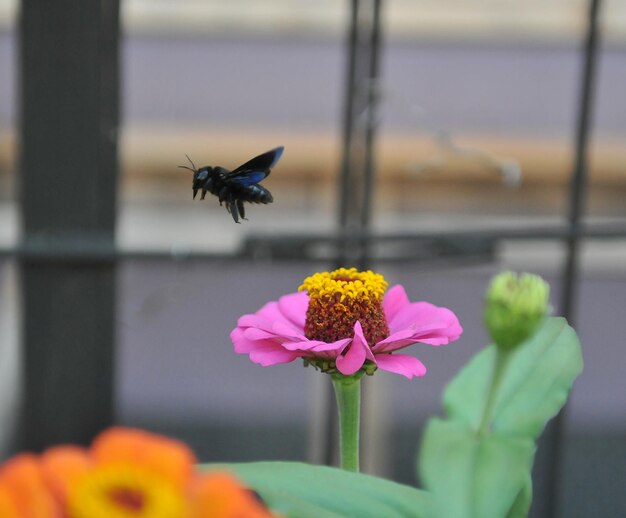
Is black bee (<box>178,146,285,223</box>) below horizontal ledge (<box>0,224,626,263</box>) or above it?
above

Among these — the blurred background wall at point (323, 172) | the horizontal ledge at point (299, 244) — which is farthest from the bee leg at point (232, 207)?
the blurred background wall at point (323, 172)

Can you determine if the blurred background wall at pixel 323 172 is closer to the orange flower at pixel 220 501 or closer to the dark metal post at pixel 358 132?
the dark metal post at pixel 358 132

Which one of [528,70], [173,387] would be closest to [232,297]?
[173,387]

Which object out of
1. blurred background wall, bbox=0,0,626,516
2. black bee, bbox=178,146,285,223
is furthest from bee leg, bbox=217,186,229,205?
blurred background wall, bbox=0,0,626,516

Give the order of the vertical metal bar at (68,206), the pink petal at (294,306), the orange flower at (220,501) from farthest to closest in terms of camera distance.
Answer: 1. the vertical metal bar at (68,206)
2. the pink petal at (294,306)
3. the orange flower at (220,501)

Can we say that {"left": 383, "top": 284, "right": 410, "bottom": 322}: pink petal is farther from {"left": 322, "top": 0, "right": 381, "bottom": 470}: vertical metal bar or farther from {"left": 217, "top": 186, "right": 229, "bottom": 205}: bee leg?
{"left": 322, "top": 0, "right": 381, "bottom": 470}: vertical metal bar

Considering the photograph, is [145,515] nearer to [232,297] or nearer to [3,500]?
[3,500]
